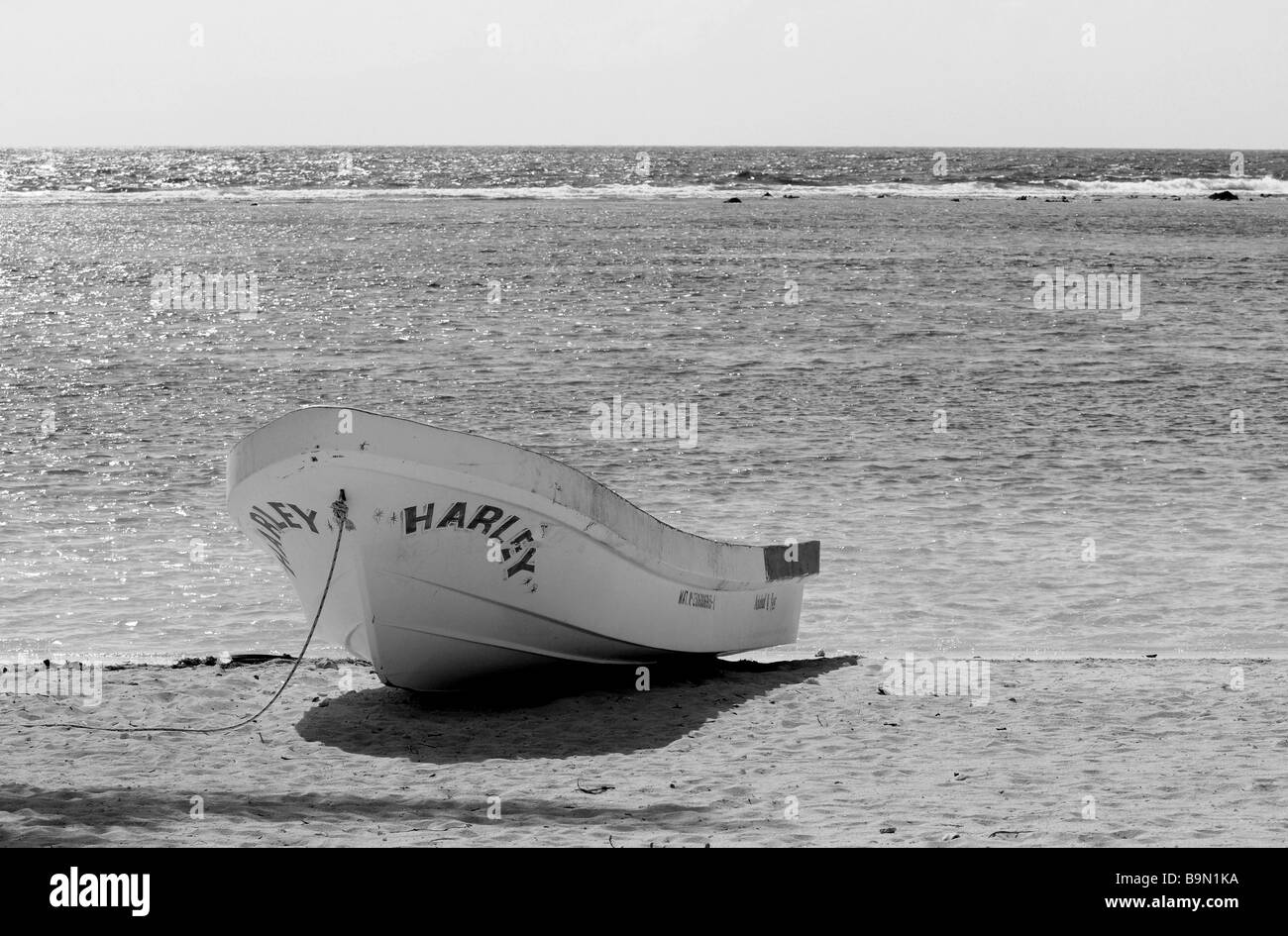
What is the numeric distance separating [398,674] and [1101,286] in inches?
1279

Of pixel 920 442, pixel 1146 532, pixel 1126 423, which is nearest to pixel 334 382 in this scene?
pixel 920 442

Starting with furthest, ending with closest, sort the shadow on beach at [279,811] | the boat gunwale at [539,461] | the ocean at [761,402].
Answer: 1. the ocean at [761,402]
2. the boat gunwale at [539,461]
3. the shadow on beach at [279,811]

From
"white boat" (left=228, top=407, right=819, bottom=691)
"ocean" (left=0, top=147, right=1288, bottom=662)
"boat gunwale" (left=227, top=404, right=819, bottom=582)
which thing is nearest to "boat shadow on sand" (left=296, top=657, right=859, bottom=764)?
"white boat" (left=228, top=407, right=819, bottom=691)

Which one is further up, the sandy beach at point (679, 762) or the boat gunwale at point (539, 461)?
the boat gunwale at point (539, 461)

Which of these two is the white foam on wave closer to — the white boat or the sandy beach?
the white boat

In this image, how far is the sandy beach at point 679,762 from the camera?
18.8ft

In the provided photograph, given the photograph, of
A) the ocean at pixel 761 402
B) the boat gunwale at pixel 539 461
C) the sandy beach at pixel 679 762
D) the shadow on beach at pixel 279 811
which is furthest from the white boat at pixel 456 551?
the ocean at pixel 761 402

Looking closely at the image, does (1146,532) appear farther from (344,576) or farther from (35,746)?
(35,746)

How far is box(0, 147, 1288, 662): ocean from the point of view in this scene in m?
10.9

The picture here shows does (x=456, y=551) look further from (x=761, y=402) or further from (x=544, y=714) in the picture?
(x=761, y=402)

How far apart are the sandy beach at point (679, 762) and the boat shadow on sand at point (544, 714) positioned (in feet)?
0.08

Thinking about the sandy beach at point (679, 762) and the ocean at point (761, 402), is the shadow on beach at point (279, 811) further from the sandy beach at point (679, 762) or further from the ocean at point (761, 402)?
the ocean at point (761, 402)

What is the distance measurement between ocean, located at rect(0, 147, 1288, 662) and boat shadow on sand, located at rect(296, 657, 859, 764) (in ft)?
4.89

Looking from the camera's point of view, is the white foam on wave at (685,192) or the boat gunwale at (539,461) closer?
the boat gunwale at (539,461)
